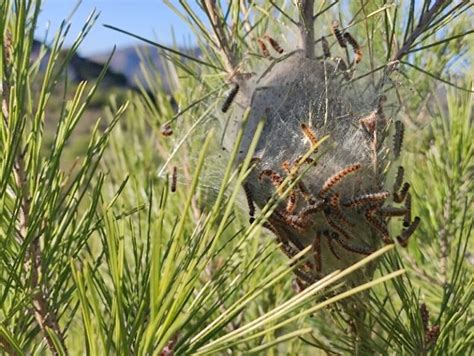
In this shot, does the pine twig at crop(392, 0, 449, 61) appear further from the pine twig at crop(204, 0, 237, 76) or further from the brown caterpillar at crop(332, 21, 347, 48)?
the pine twig at crop(204, 0, 237, 76)

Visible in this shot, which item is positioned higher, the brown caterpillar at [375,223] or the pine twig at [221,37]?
the pine twig at [221,37]

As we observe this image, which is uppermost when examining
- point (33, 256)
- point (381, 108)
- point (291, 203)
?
point (381, 108)

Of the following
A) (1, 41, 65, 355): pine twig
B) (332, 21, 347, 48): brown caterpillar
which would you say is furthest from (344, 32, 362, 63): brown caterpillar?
(1, 41, 65, 355): pine twig

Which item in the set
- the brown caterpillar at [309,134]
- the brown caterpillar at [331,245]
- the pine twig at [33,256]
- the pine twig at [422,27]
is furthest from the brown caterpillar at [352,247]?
the pine twig at [33,256]

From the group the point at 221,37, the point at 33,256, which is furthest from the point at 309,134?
the point at 33,256

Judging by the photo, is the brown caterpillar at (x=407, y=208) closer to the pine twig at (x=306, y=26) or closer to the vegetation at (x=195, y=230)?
the vegetation at (x=195, y=230)

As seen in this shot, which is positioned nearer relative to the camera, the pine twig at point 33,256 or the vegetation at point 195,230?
the vegetation at point 195,230

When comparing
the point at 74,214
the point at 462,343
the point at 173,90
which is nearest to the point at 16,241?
the point at 74,214

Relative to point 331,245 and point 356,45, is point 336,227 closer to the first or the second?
point 331,245

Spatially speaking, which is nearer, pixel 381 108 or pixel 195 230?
pixel 195 230

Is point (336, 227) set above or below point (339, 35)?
below
